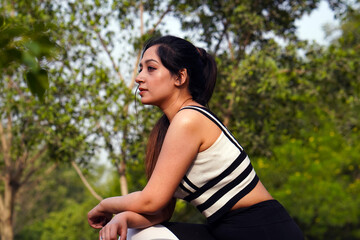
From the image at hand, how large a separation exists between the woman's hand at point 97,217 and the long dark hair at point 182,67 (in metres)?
0.31

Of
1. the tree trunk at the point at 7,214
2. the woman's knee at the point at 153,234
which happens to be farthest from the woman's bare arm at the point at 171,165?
the tree trunk at the point at 7,214

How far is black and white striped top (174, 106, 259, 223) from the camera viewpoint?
2.15m

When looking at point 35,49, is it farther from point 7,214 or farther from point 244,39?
point 7,214

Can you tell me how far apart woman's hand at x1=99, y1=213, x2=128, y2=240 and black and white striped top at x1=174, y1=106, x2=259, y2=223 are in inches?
12.6

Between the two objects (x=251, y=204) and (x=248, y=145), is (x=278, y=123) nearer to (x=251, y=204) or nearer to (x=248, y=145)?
Result: (x=248, y=145)

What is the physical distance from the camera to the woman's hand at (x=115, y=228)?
6.72 ft

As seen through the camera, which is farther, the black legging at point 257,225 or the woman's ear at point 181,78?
the woman's ear at point 181,78

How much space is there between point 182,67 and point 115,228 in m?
0.88

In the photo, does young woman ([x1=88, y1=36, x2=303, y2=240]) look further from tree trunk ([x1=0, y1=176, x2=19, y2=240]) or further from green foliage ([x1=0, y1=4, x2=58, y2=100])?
tree trunk ([x1=0, y1=176, x2=19, y2=240])

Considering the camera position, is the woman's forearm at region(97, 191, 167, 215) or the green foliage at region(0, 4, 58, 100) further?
the woman's forearm at region(97, 191, 167, 215)

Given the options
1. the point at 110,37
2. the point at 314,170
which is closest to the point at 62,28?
the point at 110,37

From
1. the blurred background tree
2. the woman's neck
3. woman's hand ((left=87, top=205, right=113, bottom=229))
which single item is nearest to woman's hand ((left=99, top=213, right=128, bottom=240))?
woman's hand ((left=87, top=205, right=113, bottom=229))

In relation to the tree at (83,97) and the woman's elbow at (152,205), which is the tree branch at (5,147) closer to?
the tree at (83,97)

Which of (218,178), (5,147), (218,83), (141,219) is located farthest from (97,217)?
(5,147)
